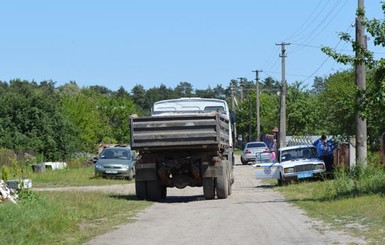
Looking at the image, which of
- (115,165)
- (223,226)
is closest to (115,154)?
(115,165)

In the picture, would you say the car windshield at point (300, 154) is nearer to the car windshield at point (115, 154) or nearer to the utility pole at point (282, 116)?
the car windshield at point (115, 154)

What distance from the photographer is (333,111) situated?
45.2 meters

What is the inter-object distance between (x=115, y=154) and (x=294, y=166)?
11.6 metres

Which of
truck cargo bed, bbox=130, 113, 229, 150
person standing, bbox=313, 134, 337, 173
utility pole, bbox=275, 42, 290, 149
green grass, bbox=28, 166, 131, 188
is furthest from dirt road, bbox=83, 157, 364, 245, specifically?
utility pole, bbox=275, 42, 290, 149

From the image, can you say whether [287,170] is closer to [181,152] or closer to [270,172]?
[270,172]

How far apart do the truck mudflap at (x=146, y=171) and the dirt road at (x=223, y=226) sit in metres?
0.90

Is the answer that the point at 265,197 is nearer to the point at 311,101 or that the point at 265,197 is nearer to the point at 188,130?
the point at 188,130

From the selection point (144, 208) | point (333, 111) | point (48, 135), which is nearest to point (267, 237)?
point (144, 208)

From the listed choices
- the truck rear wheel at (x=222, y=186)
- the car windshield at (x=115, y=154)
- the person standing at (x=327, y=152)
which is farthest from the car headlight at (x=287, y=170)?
the car windshield at (x=115, y=154)

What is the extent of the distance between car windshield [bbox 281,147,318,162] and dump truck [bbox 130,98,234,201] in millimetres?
6120

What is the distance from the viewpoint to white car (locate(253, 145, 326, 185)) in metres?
29.3

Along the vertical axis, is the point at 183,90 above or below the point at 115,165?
above

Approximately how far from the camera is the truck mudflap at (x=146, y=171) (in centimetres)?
2300

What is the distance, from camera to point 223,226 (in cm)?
1574
